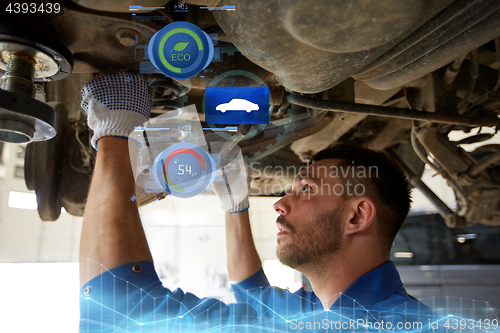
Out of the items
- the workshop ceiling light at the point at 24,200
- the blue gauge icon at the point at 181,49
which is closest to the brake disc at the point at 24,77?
the blue gauge icon at the point at 181,49

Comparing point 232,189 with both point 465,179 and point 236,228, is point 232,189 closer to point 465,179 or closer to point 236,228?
point 236,228

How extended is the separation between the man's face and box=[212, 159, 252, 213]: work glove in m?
0.18

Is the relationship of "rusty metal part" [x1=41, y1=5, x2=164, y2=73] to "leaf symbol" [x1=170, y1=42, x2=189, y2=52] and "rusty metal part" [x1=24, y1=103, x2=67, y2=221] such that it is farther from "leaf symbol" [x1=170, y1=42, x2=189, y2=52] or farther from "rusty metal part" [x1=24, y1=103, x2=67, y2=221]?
"rusty metal part" [x1=24, y1=103, x2=67, y2=221]

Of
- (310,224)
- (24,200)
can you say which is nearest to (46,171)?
(24,200)

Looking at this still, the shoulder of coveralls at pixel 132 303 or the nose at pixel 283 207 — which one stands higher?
the nose at pixel 283 207

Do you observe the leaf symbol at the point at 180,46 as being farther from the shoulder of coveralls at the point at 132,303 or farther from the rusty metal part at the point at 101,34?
the shoulder of coveralls at the point at 132,303

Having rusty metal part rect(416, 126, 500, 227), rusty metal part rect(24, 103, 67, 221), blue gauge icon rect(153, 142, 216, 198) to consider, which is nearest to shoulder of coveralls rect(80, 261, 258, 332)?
blue gauge icon rect(153, 142, 216, 198)

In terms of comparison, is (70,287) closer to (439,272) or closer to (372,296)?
(372,296)

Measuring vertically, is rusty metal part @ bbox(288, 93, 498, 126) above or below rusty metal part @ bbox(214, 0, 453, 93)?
below

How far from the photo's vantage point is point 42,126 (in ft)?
1.55

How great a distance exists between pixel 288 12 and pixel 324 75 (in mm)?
144

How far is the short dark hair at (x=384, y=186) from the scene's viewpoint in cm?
68

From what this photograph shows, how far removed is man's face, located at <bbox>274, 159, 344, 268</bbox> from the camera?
64 cm

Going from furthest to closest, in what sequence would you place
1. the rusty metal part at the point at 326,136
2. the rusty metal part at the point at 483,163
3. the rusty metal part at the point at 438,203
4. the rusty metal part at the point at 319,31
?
the rusty metal part at the point at 438,203, the rusty metal part at the point at 483,163, the rusty metal part at the point at 326,136, the rusty metal part at the point at 319,31
